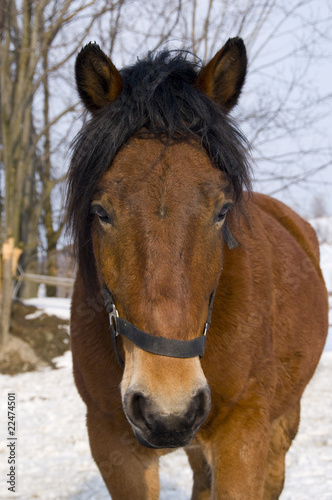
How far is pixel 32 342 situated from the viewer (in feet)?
27.7

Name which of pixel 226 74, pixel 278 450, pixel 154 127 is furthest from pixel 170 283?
pixel 278 450

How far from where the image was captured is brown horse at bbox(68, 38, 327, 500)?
1.71m

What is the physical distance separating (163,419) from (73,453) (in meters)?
3.64

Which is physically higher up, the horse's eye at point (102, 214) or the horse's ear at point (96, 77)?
the horse's ear at point (96, 77)

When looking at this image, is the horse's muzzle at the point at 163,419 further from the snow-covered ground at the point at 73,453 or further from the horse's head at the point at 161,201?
the snow-covered ground at the point at 73,453

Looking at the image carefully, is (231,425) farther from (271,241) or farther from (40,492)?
(40,492)

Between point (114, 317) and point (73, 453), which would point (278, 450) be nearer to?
point (73, 453)

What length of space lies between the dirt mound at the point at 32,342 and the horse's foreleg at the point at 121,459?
5771 mm

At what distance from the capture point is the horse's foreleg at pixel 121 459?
7.70 feet

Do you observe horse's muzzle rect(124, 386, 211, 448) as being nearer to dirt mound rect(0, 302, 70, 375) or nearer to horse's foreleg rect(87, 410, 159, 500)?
horse's foreleg rect(87, 410, 159, 500)

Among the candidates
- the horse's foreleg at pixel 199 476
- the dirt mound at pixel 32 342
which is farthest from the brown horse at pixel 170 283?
the dirt mound at pixel 32 342

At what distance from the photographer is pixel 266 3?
9.55 metres

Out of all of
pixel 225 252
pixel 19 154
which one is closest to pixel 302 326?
pixel 225 252

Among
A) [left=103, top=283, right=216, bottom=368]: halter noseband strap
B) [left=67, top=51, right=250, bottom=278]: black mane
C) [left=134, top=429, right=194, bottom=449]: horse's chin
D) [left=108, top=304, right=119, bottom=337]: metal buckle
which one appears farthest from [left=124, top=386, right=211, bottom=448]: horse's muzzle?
[left=67, top=51, right=250, bottom=278]: black mane
